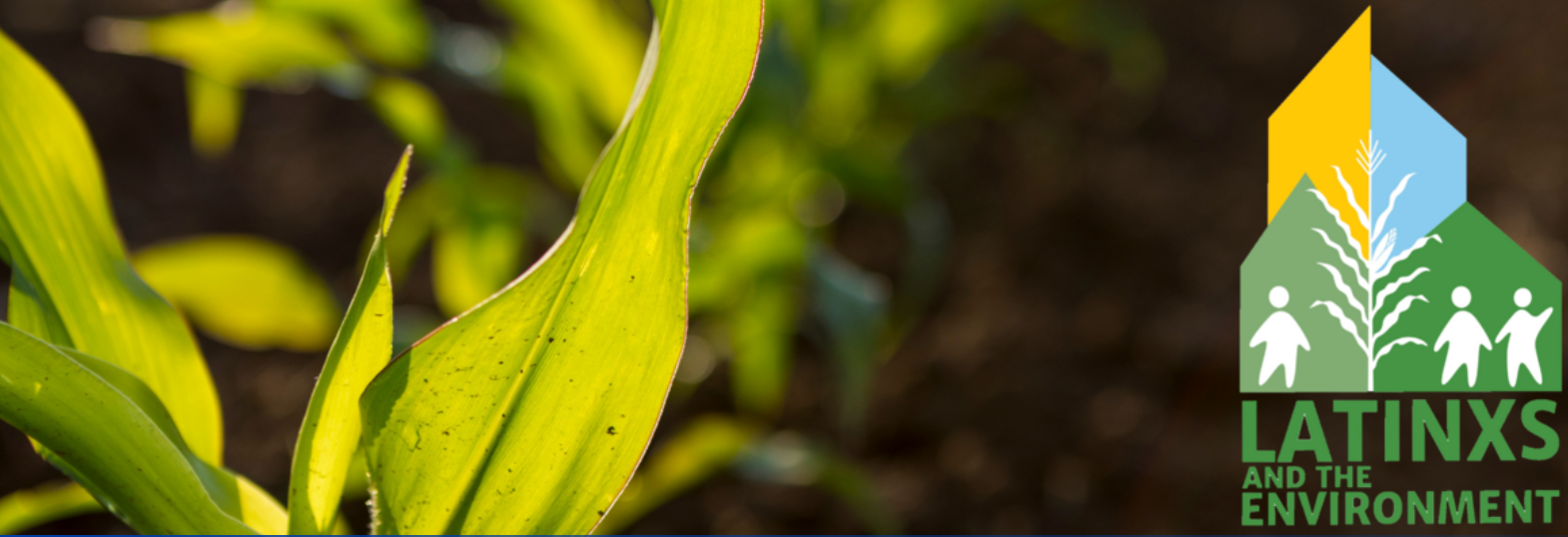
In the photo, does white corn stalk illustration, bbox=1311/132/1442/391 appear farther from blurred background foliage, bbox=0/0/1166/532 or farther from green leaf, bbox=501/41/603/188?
green leaf, bbox=501/41/603/188

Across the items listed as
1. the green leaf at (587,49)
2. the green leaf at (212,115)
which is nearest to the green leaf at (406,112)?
the green leaf at (587,49)

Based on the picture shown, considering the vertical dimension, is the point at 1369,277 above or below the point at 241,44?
below

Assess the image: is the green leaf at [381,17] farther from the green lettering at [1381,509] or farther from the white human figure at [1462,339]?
the green lettering at [1381,509]

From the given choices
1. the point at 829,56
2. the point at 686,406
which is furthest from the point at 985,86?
the point at 686,406

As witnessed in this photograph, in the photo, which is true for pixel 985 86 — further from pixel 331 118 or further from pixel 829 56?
pixel 331 118

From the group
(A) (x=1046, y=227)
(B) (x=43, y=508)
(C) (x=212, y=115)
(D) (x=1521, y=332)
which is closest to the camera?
(B) (x=43, y=508)

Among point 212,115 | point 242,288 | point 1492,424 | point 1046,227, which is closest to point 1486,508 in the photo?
point 1492,424

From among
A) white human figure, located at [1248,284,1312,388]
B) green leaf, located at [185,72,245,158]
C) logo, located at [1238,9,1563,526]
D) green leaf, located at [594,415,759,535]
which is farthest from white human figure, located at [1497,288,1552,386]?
green leaf, located at [185,72,245,158]

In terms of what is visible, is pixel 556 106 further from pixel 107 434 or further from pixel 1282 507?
pixel 1282 507
